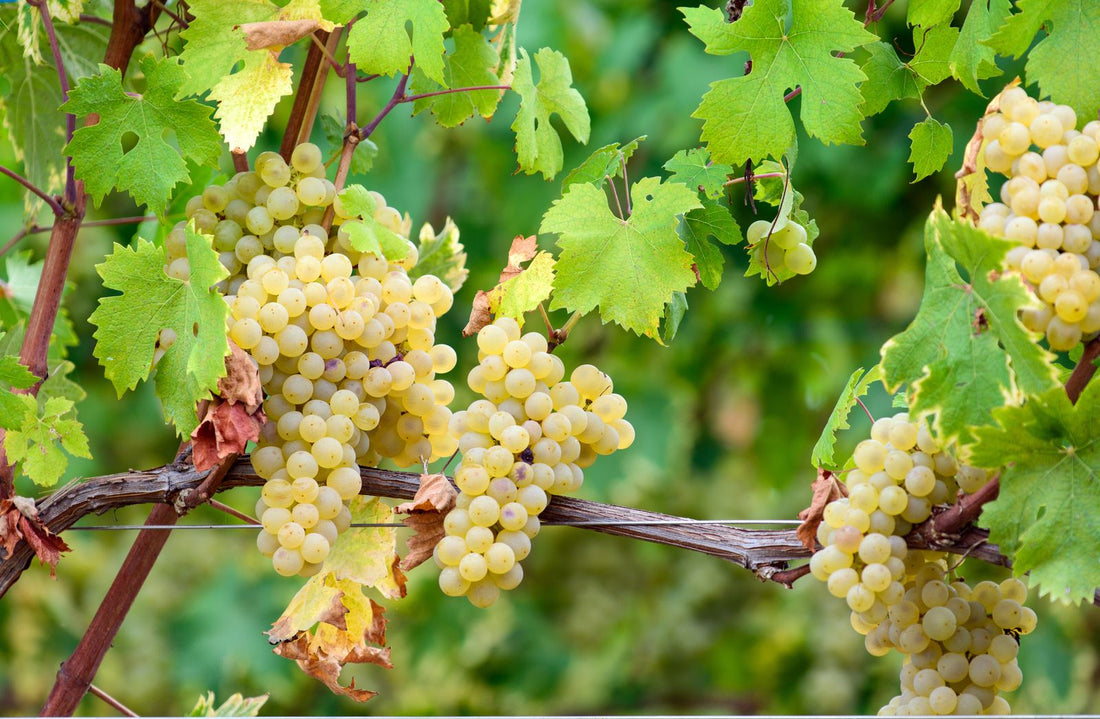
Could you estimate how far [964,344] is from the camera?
0.49 metres

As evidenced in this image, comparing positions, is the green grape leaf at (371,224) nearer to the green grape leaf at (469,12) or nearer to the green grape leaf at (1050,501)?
the green grape leaf at (469,12)

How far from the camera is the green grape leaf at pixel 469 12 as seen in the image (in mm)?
737

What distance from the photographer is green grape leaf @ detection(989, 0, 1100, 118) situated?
1.78 feet

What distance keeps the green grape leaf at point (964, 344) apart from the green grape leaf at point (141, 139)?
409 millimetres

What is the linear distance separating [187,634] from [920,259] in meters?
1.74

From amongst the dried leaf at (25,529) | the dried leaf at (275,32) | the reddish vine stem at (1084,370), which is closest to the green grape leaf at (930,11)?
the reddish vine stem at (1084,370)

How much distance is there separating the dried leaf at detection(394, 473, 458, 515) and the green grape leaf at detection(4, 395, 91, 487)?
8.5 inches

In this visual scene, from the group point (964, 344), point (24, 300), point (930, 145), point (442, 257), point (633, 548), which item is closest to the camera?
point (964, 344)

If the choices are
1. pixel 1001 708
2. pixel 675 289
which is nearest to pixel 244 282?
pixel 675 289

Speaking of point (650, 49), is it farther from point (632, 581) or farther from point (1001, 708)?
point (1001, 708)

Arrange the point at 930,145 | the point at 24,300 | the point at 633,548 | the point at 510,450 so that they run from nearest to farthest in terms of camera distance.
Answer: the point at 510,450, the point at 930,145, the point at 24,300, the point at 633,548

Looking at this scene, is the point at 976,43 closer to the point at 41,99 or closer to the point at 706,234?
the point at 706,234

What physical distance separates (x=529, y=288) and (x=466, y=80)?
207 millimetres

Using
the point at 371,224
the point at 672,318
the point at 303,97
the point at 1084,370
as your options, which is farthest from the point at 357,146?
the point at 1084,370
